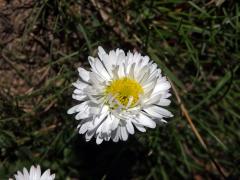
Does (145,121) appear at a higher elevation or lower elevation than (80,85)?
lower

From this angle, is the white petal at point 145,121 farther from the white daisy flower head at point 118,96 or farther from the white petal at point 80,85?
the white petal at point 80,85

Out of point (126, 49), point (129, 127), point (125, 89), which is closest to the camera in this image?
point (129, 127)

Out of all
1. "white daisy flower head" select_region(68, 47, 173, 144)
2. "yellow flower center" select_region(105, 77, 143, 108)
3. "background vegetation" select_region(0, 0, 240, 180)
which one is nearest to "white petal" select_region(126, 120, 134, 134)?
"white daisy flower head" select_region(68, 47, 173, 144)

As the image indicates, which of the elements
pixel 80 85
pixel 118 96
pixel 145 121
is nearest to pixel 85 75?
pixel 80 85

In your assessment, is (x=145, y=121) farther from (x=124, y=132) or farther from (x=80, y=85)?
(x=80, y=85)

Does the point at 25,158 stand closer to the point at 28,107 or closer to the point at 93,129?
the point at 28,107

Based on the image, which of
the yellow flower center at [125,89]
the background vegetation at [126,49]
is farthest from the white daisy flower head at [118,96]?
the background vegetation at [126,49]
